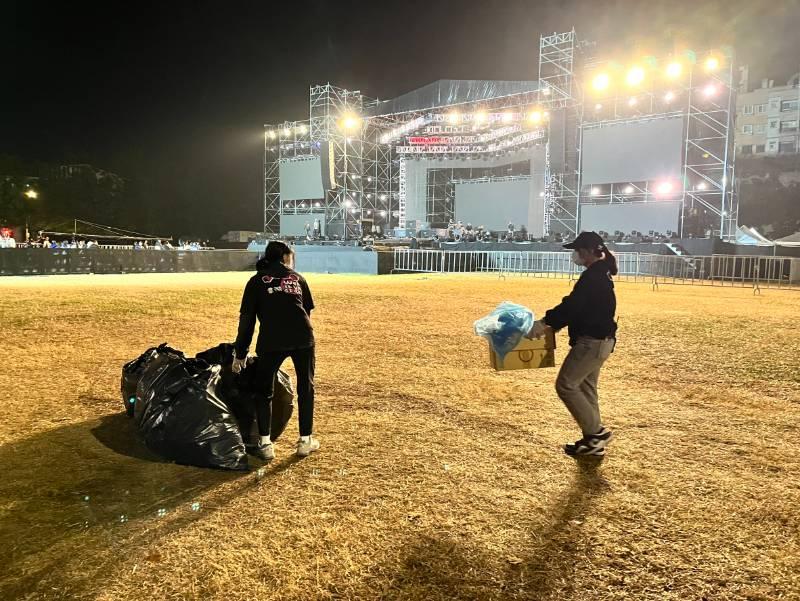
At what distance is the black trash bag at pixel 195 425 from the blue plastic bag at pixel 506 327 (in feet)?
6.03

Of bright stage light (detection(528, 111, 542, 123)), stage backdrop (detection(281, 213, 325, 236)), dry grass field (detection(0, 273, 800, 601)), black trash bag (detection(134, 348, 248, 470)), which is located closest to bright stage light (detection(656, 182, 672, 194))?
bright stage light (detection(528, 111, 542, 123))

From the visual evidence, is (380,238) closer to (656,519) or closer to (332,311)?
(332,311)

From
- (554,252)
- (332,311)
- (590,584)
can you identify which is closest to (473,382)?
(590,584)

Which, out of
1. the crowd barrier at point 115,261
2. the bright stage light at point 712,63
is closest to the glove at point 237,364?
the crowd barrier at point 115,261

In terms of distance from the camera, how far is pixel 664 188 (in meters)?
30.4

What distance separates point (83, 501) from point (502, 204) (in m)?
36.4

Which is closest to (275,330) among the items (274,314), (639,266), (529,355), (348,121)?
(274,314)

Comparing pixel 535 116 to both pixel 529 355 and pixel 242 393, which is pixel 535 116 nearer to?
pixel 529 355

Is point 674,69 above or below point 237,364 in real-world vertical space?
above

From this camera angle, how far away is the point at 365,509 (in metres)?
3.09

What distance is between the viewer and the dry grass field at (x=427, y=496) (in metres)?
2.44

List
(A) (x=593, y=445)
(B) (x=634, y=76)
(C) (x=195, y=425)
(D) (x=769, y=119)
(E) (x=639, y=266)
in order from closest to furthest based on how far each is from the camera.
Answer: (C) (x=195, y=425) → (A) (x=593, y=445) → (E) (x=639, y=266) → (B) (x=634, y=76) → (D) (x=769, y=119)

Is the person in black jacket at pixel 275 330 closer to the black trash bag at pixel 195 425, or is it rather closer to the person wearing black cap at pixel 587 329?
the black trash bag at pixel 195 425

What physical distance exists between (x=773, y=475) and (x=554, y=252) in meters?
23.1
